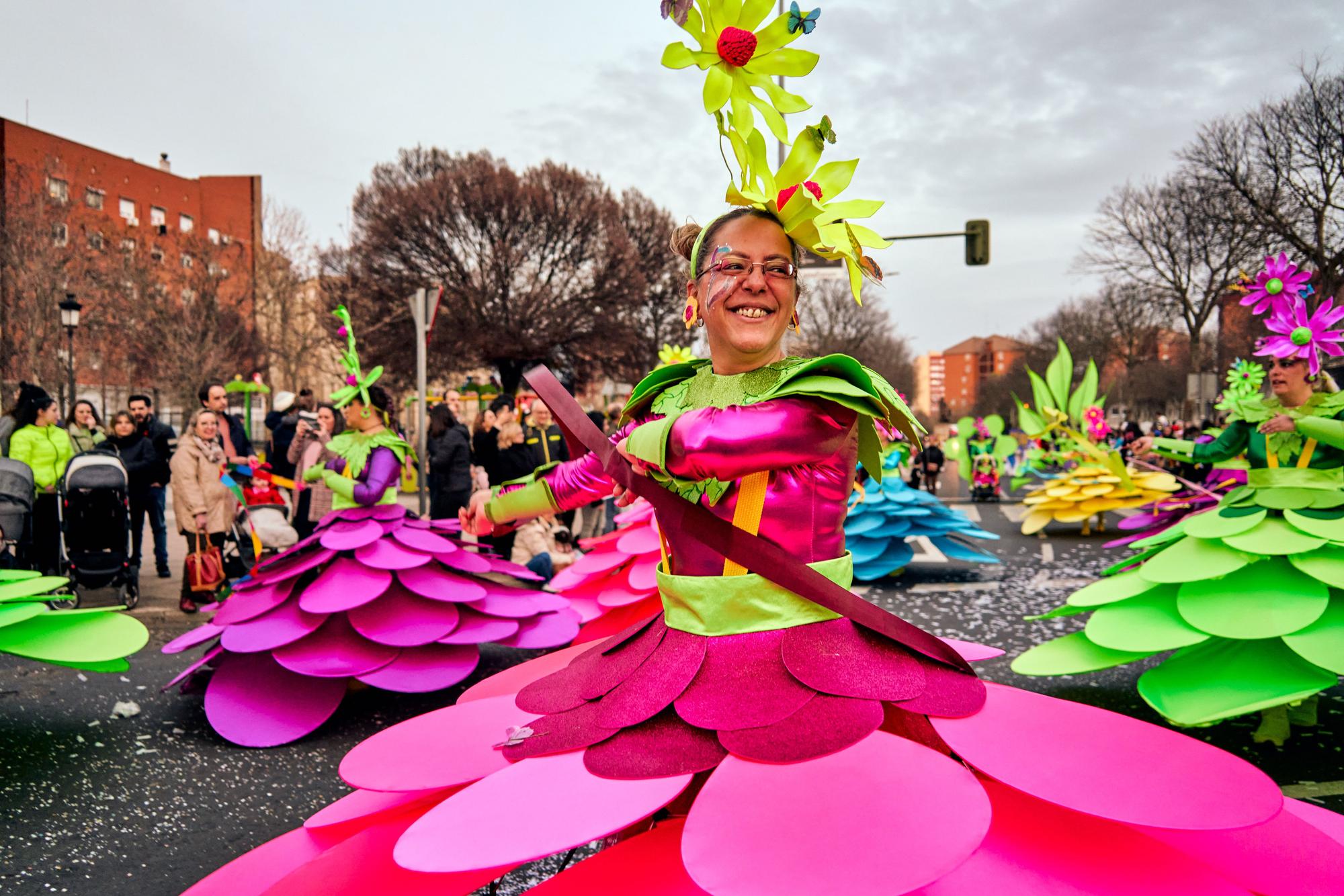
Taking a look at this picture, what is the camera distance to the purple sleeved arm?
4.98 meters

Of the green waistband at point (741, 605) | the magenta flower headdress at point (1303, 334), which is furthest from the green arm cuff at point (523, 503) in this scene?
the magenta flower headdress at point (1303, 334)

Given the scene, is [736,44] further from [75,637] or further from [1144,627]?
[75,637]

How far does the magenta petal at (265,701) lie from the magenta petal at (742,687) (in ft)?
11.4

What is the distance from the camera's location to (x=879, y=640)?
1743mm

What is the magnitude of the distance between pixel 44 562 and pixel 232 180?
42033mm

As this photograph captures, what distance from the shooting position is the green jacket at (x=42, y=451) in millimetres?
7270

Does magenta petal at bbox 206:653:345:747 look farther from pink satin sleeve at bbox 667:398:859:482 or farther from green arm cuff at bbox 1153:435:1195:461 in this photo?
green arm cuff at bbox 1153:435:1195:461

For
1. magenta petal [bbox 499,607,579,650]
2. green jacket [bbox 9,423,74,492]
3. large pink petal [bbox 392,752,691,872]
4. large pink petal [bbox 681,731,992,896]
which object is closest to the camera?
large pink petal [bbox 681,731,992,896]

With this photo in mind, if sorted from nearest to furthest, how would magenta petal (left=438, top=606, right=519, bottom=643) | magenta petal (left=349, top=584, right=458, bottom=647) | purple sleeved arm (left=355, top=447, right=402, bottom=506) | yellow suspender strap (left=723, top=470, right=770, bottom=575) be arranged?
yellow suspender strap (left=723, top=470, right=770, bottom=575) < magenta petal (left=349, top=584, right=458, bottom=647) < magenta petal (left=438, top=606, right=519, bottom=643) < purple sleeved arm (left=355, top=447, right=402, bottom=506)

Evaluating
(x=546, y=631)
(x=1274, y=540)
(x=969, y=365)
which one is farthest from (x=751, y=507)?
(x=969, y=365)

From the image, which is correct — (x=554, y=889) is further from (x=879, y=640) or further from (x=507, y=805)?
(x=879, y=640)

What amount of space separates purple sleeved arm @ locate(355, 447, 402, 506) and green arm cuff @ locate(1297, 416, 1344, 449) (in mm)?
4566

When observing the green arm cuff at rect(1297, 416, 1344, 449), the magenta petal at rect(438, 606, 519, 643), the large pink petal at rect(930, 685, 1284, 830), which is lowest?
the magenta petal at rect(438, 606, 519, 643)

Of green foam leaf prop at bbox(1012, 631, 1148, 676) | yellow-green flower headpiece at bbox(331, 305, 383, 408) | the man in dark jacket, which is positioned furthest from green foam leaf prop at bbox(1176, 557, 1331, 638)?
the man in dark jacket
